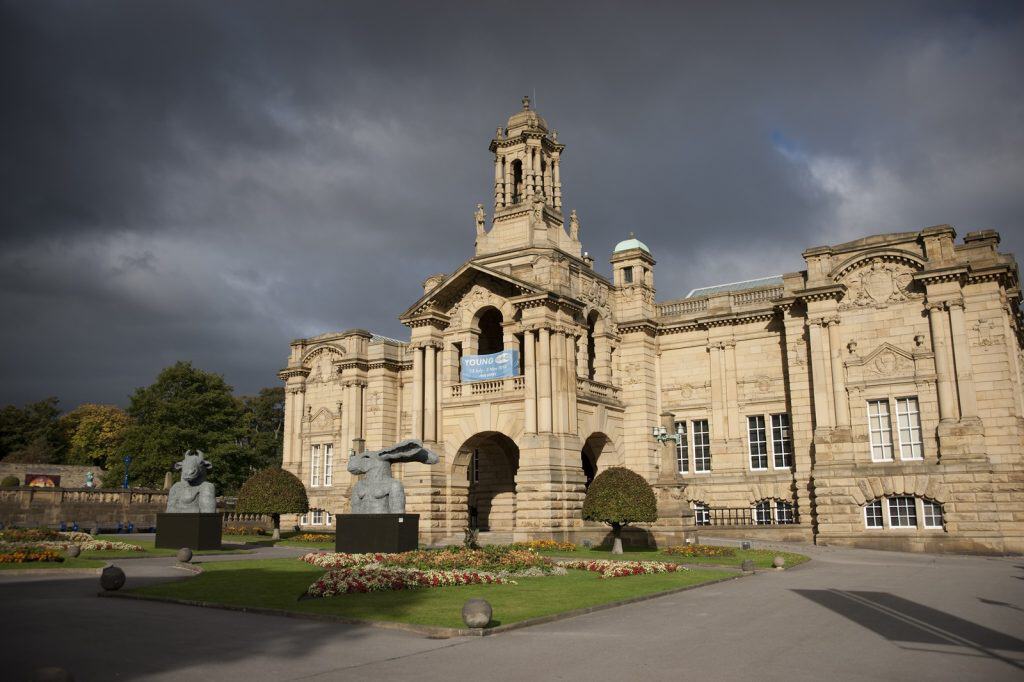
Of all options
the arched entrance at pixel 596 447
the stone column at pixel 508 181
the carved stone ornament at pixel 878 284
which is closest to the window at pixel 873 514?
the carved stone ornament at pixel 878 284

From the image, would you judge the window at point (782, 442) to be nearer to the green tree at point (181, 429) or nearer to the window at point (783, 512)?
the window at point (783, 512)

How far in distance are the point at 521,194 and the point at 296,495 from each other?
20.3m

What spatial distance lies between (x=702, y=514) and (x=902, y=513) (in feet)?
31.4

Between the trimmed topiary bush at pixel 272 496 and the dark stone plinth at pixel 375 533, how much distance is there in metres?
15.6

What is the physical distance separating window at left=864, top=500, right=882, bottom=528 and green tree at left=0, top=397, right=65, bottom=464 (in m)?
83.8

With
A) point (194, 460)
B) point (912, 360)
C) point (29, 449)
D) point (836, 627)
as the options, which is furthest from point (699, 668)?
point (29, 449)

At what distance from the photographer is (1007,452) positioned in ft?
99.2

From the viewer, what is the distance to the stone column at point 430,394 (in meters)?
38.5

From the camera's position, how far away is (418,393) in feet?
129

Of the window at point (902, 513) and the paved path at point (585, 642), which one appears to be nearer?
the paved path at point (585, 642)

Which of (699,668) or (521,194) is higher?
(521,194)

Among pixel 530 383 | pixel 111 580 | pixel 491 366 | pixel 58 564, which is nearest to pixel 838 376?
pixel 530 383

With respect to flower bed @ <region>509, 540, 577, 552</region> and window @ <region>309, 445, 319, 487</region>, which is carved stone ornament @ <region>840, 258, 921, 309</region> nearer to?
flower bed @ <region>509, 540, 577, 552</region>

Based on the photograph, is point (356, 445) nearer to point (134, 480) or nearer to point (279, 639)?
point (279, 639)
